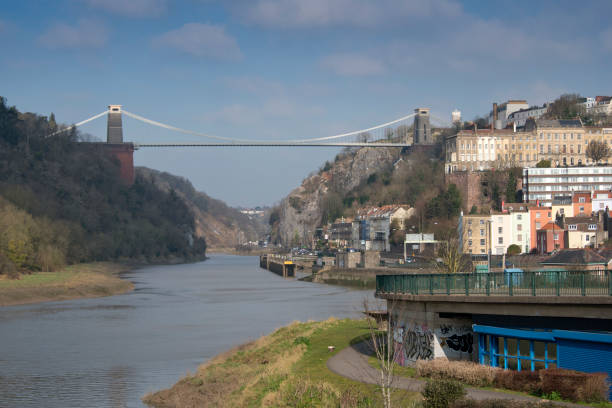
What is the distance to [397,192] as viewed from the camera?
101 meters

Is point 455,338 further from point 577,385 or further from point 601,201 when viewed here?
point 601,201

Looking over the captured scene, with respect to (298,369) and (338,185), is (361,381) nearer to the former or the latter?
(298,369)

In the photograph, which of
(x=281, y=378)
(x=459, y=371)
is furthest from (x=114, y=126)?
(x=459, y=371)

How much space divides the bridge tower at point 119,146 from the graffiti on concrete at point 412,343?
114429mm

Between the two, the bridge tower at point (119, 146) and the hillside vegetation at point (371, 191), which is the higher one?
the bridge tower at point (119, 146)

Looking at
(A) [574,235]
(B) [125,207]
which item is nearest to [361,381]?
(A) [574,235]

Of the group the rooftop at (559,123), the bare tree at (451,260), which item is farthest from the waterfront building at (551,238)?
the rooftop at (559,123)

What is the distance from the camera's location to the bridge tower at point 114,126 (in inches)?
5221

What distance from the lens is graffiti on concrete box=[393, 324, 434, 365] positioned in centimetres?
1572

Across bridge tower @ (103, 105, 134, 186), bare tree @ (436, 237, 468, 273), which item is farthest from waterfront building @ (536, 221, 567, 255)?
bridge tower @ (103, 105, 134, 186)

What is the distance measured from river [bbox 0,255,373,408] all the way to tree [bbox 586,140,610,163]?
4283cm

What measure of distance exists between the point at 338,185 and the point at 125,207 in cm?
3587

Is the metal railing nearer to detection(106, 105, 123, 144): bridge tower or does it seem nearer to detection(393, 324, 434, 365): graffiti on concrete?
detection(393, 324, 434, 365): graffiti on concrete

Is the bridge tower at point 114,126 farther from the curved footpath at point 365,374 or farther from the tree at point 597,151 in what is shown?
the curved footpath at point 365,374
